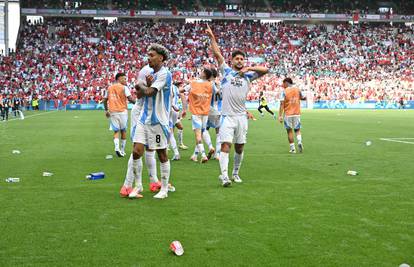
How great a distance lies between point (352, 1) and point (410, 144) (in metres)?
63.7

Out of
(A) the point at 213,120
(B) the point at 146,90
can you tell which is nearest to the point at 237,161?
(B) the point at 146,90

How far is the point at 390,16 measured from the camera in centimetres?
7381

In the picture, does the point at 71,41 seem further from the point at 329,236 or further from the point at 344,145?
the point at 329,236

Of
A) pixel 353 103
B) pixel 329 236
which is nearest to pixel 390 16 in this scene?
pixel 353 103

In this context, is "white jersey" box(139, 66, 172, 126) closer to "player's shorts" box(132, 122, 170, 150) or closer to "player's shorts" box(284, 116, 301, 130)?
"player's shorts" box(132, 122, 170, 150)

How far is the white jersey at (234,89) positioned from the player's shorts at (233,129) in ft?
0.33

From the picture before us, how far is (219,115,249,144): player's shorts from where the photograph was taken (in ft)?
30.7

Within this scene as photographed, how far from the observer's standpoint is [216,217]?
6.74 metres

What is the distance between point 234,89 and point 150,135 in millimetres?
2059

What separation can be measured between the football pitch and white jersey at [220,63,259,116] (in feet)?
4.45

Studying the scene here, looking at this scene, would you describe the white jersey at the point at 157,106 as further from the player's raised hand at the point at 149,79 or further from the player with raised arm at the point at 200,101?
the player with raised arm at the point at 200,101

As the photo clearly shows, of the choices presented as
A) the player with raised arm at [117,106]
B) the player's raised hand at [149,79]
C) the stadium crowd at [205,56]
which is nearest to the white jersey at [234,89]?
the player's raised hand at [149,79]

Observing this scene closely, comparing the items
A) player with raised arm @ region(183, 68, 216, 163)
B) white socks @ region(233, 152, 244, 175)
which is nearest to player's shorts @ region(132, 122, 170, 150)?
white socks @ region(233, 152, 244, 175)

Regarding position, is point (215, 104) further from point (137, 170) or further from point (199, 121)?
point (137, 170)
